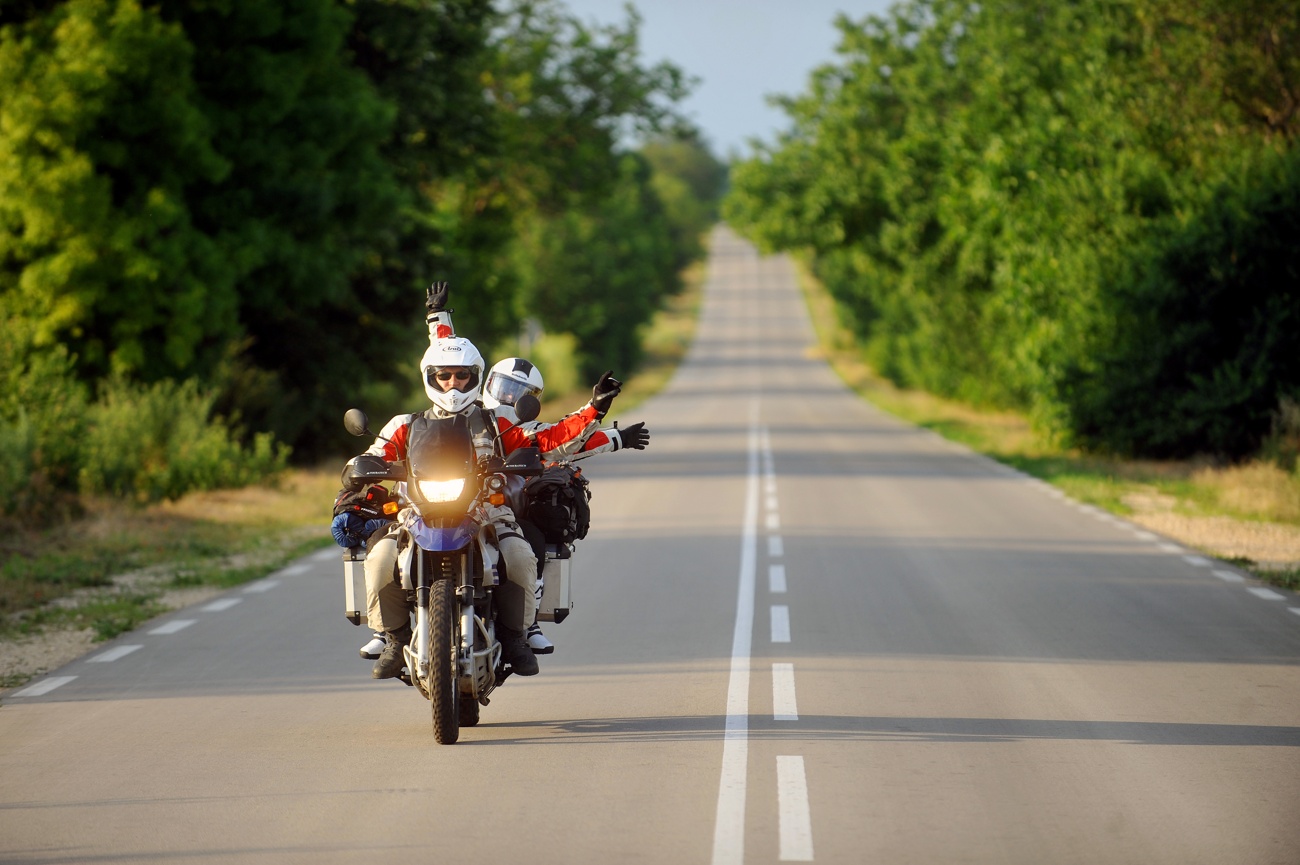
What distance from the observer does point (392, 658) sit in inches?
303

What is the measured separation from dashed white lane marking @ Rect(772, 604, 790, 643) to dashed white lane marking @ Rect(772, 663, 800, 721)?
978 millimetres

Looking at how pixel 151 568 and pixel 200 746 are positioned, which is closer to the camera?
pixel 200 746

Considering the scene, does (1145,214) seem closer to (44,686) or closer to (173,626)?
(173,626)

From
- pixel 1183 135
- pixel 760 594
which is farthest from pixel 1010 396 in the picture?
pixel 760 594

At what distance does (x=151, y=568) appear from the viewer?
14.4 m

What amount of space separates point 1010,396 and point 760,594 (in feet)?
106

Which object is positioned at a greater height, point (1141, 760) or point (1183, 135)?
point (1183, 135)

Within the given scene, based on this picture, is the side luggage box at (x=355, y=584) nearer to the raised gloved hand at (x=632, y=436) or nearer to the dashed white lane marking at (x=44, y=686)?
the raised gloved hand at (x=632, y=436)

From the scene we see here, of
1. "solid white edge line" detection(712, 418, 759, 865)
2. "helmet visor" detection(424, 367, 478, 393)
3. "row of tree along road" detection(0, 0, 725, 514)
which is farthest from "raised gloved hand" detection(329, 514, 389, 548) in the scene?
"row of tree along road" detection(0, 0, 725, 514)

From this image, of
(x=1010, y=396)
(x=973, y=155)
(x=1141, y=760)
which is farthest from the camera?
(x=1010, y=396)

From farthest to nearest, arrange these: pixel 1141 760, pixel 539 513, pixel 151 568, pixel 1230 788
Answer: pixel 151 568 → pixel 539 513 → pixel 1141 760 → pixel 1230 788

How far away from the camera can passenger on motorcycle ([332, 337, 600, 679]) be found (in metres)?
7.65

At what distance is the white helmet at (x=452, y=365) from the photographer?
25.2 ft

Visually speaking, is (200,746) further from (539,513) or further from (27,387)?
(27,387)
